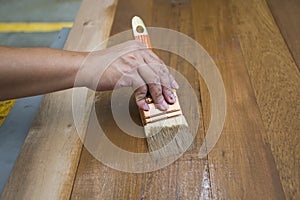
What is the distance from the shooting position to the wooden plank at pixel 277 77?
0.66 m

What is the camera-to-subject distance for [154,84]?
2.30 ft

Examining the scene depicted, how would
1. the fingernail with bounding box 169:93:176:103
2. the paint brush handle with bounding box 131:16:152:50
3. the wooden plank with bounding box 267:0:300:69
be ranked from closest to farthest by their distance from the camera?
1. the fingernail with bounding box 169:93:176:103
2. the paint brush handle with bounding box 131:16:152:50
3. the wooden plank with bounding box 267:0:300:69

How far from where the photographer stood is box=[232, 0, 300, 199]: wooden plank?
2.16 ft

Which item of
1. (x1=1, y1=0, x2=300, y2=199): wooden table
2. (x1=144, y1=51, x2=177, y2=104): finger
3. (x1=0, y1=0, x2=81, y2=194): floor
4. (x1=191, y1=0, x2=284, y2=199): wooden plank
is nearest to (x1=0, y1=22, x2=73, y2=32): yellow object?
(x1=0, y1=0, x2=81, y2=194): floor

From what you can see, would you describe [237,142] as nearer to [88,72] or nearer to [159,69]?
[159,69]

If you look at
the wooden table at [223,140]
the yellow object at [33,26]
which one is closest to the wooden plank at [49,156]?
the wooden table at [223,140]

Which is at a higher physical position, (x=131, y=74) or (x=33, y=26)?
(x=131, y=74)

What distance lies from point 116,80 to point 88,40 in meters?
0.43

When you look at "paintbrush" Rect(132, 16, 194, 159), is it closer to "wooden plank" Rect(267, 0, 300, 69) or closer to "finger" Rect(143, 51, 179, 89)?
"finger" Rect(143, 51, 179, 89)

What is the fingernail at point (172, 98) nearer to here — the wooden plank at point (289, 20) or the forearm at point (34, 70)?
the forearm at point (34, 70)

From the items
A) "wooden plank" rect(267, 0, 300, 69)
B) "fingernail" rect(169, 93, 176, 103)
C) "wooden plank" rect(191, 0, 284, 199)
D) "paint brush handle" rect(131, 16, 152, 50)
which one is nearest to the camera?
"wooden plank" rect(191, 0, 284, 199)

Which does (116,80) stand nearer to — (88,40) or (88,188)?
(88,188)

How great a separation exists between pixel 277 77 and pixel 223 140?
0.27 meters

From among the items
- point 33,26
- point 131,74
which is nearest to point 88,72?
point 131,74
